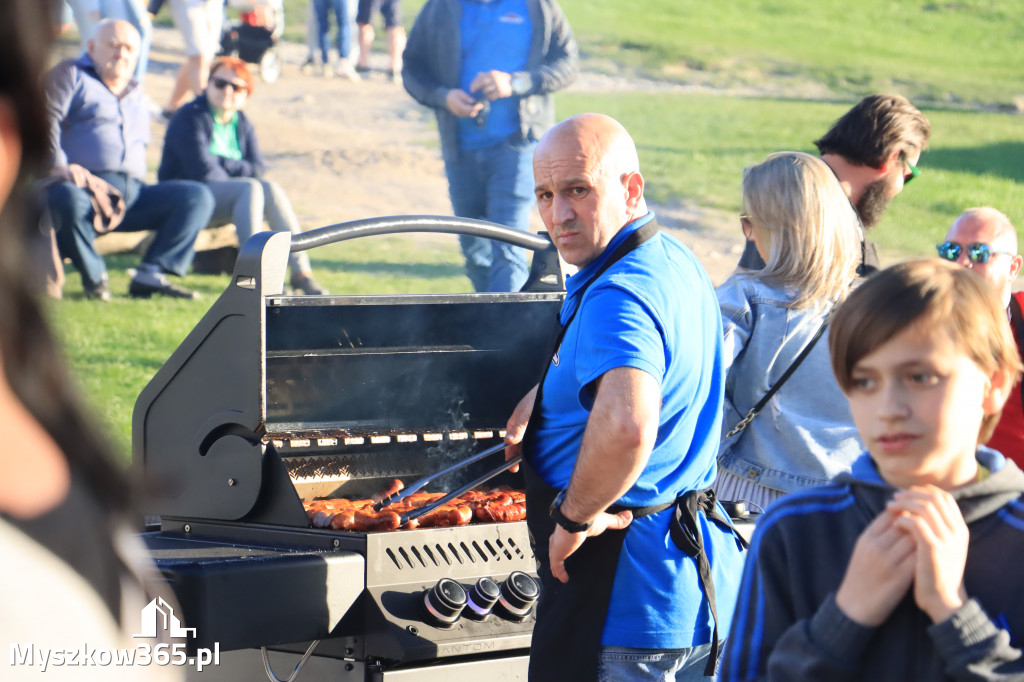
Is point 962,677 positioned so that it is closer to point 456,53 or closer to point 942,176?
point 456,53

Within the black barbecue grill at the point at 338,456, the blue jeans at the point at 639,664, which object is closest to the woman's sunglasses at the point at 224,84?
the black barbecue grill at the point at 338,456

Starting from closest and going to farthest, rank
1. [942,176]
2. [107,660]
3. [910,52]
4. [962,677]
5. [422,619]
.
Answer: [107,660]
[962,677]
[422,619]
[942,176]
[910,52]

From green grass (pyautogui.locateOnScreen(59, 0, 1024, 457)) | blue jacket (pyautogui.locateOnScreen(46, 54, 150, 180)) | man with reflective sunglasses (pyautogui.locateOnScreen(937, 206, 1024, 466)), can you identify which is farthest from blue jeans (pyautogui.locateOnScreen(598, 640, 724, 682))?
blue jacket (pyautogui.locateOnScreen(46, 54, 150, 180))

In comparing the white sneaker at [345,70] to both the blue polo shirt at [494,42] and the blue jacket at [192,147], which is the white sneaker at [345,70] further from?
the blue polo shirt at [494,42]

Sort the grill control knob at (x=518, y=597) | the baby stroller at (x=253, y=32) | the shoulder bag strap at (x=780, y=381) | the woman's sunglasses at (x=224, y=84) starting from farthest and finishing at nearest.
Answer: the baby stroller at (x=253, y=32)
the woman's sunglasses at (x=224, y=84)
the shoulder bag strap at (x=780, y=381)
the grill control knob at (x=518, y=597)

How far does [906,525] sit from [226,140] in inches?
310

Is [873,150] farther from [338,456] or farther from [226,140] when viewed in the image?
[226,140]

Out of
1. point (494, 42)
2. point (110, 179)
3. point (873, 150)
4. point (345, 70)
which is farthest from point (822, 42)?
point (873, 150)

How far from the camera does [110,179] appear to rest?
8.01 m

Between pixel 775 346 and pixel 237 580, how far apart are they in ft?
5.23

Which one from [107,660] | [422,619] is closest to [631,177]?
[422,619]

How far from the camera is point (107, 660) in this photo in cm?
71

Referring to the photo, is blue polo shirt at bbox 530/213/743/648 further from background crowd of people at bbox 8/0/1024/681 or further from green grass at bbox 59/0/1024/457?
green grass at bbox 59/0/1024/457

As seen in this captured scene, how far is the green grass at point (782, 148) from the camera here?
15109 millimetres
